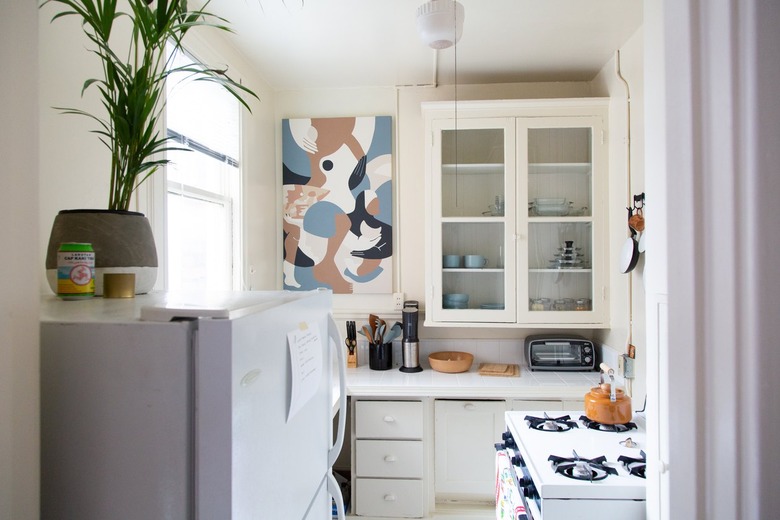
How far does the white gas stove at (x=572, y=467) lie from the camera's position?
1238 millimetres

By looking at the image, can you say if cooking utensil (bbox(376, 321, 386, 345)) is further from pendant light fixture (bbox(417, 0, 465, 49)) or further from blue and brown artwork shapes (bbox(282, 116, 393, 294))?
pendant light fixture (bbox(417, 0, 465, 49))

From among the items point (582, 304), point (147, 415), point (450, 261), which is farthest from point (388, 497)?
point (147, 415)

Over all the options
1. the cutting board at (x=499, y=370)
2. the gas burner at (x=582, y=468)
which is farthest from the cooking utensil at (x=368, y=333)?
the gas burner at (x=582, y=468)

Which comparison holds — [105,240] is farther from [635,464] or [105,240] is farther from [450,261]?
[450,261]

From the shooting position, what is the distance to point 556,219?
2.47 m

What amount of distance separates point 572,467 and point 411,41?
1984mm

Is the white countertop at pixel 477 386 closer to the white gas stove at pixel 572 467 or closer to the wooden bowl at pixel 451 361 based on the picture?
the wooden bowl at pixel 451 361

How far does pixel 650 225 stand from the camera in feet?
3.13

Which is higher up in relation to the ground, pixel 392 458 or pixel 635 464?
pixel 635 464

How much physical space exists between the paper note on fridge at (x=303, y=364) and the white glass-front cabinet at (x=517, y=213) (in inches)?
62.4

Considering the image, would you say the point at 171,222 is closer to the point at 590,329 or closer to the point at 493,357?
the point at 493,357

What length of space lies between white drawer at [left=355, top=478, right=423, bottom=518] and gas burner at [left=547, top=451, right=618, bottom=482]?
3.69 feet

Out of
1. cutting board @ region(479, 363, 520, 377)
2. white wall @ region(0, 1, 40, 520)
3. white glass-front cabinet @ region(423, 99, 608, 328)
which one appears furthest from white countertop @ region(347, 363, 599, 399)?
white wall @ region(0, 1, 40, 520)

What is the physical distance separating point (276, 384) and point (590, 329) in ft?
7.98
